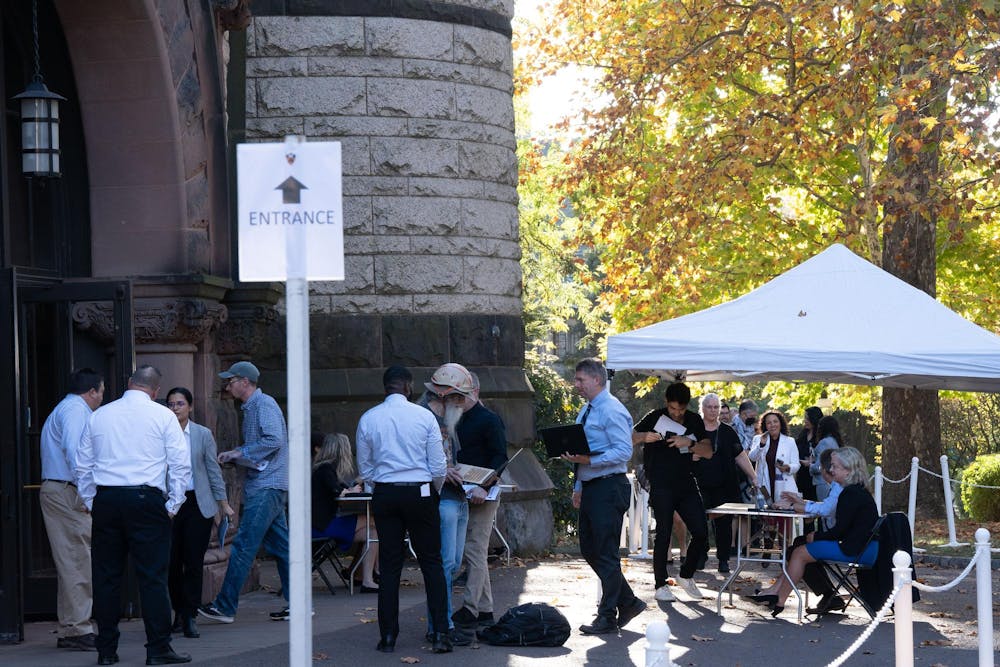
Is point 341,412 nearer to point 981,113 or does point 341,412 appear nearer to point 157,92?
point 157,92

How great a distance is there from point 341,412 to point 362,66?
11.1 feet

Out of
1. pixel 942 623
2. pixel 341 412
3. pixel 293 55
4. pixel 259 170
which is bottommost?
pixel 942 623

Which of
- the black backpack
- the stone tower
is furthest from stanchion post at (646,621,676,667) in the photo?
the stone tower

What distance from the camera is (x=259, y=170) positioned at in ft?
16.6

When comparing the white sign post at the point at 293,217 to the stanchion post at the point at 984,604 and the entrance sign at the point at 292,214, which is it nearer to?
the entrance sign at the point at 292,214

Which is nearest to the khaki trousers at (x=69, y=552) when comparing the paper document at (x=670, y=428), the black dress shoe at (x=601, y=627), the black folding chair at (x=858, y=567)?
the black dress shoe at (x=601, y=627)

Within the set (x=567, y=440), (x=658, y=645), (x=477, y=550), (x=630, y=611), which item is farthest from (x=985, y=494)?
(x=658, y=645)

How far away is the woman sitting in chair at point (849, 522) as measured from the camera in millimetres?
10766

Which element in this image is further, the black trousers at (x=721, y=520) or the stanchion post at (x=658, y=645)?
the black trousers at (x=721, y=520)

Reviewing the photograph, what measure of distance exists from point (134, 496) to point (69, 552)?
1.28 meters

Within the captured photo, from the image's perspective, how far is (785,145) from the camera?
67.6ft

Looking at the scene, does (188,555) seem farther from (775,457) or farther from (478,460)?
(775,457)

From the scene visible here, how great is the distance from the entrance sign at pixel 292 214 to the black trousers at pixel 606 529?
5.52 m

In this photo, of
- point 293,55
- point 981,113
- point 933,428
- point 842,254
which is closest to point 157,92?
point 293,55
